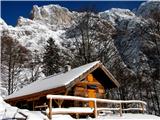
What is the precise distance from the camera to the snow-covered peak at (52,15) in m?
148

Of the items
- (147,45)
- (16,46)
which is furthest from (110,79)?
(16,46)

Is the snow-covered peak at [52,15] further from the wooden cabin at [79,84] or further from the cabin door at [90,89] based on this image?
the cabin door at [90,89]

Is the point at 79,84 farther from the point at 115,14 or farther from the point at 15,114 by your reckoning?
the point at 115,14

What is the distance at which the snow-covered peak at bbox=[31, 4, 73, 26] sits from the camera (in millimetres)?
148375

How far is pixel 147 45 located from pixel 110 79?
38.4 ft

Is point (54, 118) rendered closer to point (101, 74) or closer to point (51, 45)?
point (101, 74)

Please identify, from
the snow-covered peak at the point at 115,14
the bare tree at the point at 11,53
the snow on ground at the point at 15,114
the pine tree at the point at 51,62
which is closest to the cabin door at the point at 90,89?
the snow on ground at the point at 15,114

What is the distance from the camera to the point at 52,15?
153250mm

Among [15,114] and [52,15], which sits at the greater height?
[52,15]

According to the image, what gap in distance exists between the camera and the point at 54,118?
46.1 ft

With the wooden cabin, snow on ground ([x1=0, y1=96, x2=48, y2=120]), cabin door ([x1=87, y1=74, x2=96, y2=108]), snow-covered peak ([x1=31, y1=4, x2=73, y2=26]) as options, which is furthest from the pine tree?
snow-covered peak ([x1=31, y1=4, x2=73, y2=26])

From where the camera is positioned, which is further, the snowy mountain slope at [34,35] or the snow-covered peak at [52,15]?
the snow-covered peak at [52,15]

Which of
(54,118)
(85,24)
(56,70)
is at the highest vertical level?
(85,24)

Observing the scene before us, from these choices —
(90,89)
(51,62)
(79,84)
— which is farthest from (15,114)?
(51,62)
